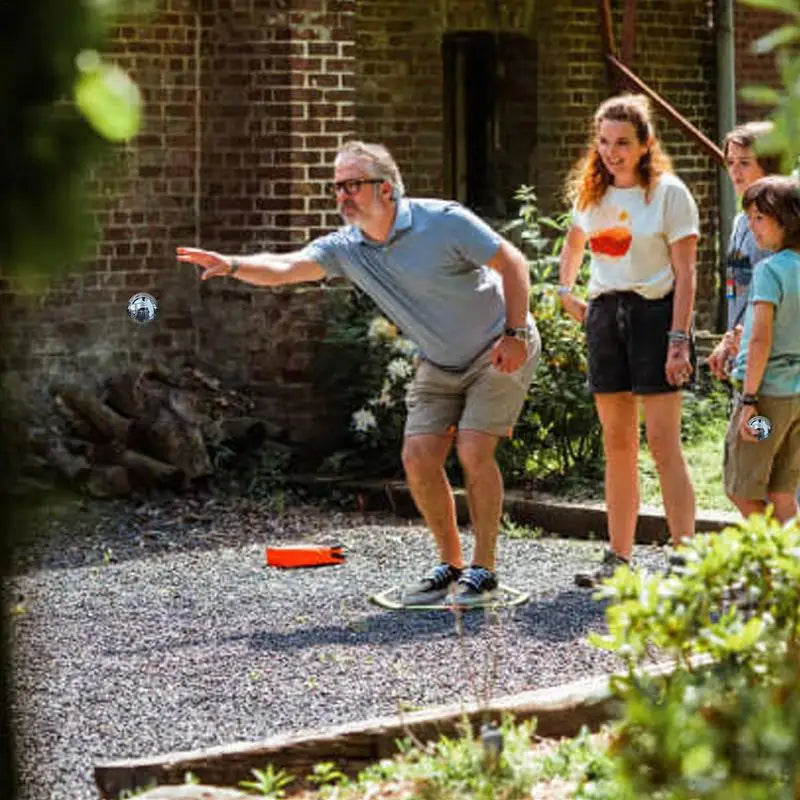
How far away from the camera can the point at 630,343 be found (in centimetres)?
888

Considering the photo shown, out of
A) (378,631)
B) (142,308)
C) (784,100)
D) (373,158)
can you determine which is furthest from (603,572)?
(784,100)

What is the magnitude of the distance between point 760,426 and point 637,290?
950 millimetres

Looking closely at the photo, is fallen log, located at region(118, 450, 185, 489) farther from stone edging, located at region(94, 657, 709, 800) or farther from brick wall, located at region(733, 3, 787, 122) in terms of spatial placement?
brick wall, located at region(733, 3, 787, 122)

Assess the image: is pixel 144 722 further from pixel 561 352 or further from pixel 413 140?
pixel 413 140

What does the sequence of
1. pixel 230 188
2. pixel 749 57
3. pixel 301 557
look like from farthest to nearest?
pixel 749 57, pixel 230 188, pixel 301 557

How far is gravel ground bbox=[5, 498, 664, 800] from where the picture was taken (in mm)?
6848

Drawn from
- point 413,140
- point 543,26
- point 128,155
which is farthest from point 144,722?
point 543,26

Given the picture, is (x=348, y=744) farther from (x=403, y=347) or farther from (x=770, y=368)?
(x=403, y=347)

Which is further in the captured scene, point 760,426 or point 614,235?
point 614,235

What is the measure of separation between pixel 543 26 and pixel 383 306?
6.45 meters

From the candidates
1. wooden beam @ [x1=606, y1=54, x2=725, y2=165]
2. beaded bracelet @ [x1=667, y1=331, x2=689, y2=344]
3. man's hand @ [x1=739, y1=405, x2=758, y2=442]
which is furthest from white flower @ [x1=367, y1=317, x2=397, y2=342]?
man's hand @ [x1=739, y1=405, x2=758, y2=442]

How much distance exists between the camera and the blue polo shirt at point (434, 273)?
8.66 meters

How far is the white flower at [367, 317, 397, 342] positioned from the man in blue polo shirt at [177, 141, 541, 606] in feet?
10.7

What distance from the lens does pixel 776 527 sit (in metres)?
5.02
